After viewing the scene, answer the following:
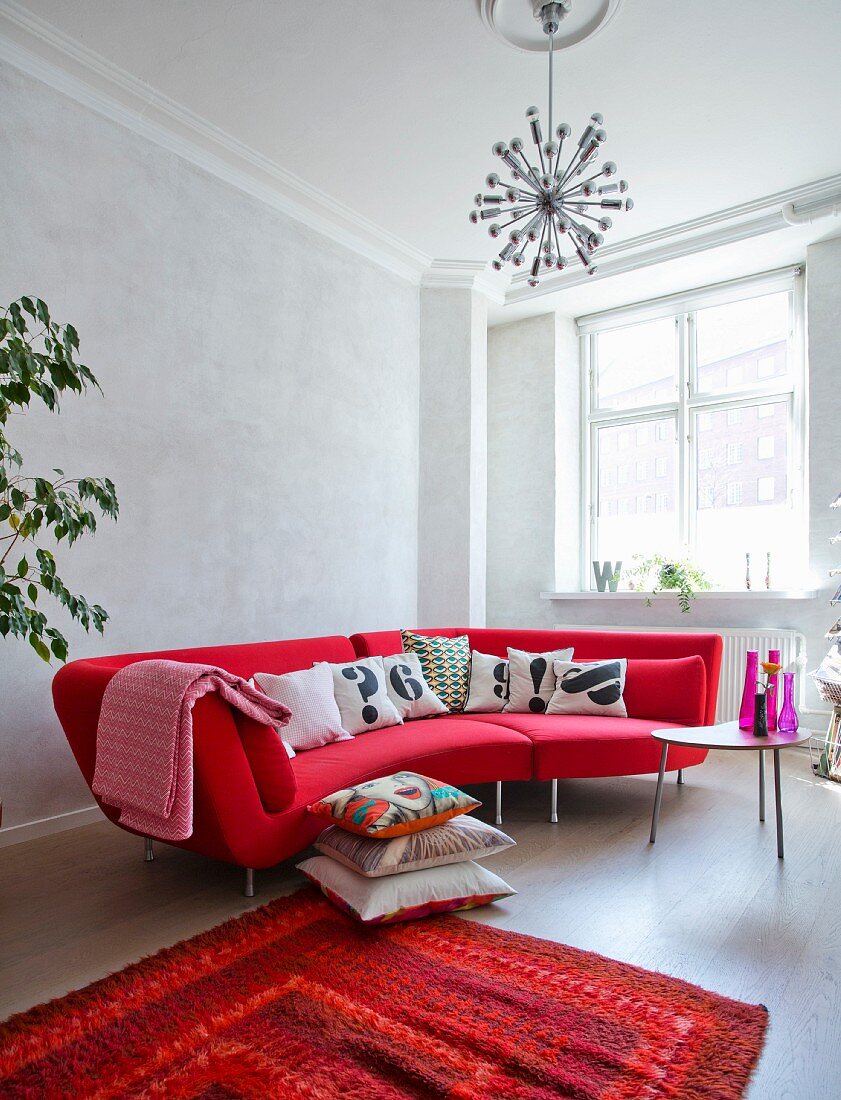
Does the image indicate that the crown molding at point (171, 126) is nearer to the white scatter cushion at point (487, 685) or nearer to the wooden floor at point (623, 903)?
the white scatter cushion at point (487, 685)

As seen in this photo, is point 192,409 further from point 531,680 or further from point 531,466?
point 531,466

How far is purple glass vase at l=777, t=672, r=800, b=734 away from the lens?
302 cm

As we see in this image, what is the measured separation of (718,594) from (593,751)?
2.42 metres

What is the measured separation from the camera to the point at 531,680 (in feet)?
13.1

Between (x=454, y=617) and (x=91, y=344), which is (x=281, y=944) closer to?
(x=91, y=344)

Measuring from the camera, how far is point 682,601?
546 cm

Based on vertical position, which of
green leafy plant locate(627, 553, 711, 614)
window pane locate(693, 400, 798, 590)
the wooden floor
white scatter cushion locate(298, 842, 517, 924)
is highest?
window pane locate(693, 400, 798, 590)

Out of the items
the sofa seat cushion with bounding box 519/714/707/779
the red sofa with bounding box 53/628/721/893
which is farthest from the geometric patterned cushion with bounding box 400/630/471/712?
the sofa seat cushion with bounding box 519/714/707/779

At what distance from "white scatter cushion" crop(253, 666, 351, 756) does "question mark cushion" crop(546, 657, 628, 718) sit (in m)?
1.16

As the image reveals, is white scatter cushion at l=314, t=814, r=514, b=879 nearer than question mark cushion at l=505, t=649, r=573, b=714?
Yes

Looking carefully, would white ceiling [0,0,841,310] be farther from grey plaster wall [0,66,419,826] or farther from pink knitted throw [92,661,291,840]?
pink knitted throw [92,661,291,840]

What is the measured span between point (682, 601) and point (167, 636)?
3502 mm

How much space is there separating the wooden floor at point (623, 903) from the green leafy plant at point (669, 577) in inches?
81.1

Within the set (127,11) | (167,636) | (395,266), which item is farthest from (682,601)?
(127,11)
